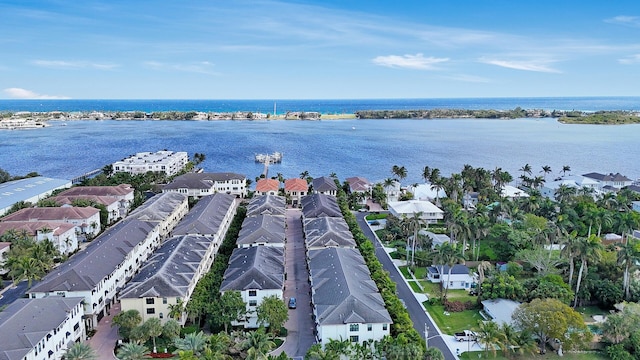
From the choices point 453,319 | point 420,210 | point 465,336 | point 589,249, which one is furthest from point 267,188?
point 589,249

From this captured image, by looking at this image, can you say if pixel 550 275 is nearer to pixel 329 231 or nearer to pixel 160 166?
pixel 329 231

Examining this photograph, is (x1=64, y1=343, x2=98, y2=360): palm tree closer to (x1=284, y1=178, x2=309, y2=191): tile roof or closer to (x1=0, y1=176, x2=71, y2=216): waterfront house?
(x1=0, y1=176, x2=71, y2=216): waterfront house

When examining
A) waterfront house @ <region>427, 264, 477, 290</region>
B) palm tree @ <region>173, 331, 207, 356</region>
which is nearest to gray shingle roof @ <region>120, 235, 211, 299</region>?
palm tree @ <region>173, 331, 207, 356</region>

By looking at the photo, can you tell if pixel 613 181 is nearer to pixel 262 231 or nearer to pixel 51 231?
pixel 262 231

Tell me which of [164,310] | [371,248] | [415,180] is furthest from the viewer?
[415,180]

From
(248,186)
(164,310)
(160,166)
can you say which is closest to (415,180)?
(248,186)

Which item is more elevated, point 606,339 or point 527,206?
point 527,206

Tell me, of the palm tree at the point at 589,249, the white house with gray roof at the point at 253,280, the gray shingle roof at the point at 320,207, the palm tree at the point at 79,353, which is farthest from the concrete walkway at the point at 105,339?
the palm tree at the point at 589,249
